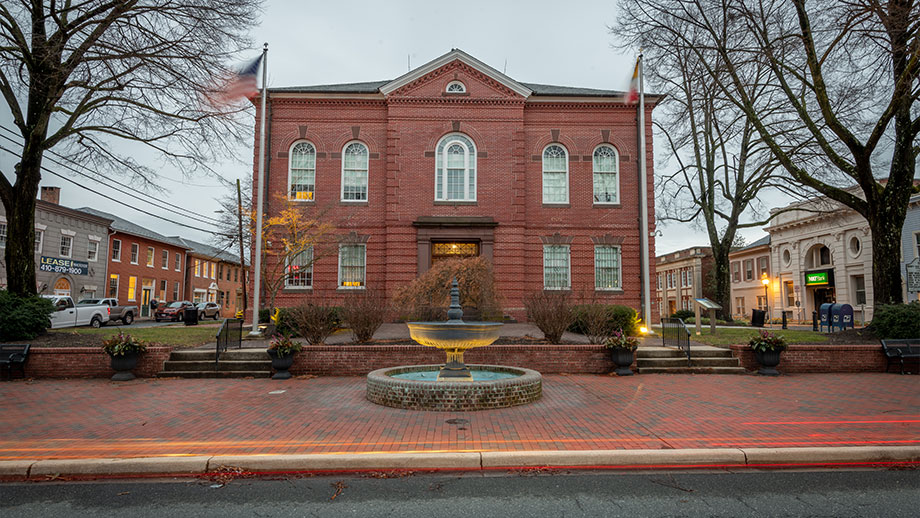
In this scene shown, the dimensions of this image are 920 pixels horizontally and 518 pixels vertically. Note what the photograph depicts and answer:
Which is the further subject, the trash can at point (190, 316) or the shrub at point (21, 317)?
the trash can at point (190, 316)

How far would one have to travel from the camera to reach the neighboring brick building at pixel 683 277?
5650cm

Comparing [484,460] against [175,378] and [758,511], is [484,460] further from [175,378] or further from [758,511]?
[175,378]

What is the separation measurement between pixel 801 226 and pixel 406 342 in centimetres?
3982

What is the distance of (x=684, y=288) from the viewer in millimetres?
60312

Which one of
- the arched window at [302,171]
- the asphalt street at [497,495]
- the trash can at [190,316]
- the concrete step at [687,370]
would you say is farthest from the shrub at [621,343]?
the trash can at [190,316]

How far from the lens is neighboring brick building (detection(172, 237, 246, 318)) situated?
50375 mm

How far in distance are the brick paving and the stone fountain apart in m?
0.24

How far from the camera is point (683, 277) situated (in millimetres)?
60594

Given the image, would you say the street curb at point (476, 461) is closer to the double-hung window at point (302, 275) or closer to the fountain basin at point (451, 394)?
the fountain basin at point (451, 394)

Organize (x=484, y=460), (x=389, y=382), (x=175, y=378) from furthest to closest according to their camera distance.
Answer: (x=175, y=378)
(x=389, y=382)
(x=484, y=460)

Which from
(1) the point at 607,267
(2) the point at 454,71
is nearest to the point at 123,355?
(2) the point at 454,71

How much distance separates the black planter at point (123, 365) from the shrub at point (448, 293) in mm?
7290

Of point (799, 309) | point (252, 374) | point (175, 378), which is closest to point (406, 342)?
point (252, 374)

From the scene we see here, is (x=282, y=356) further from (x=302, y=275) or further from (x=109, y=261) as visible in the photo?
(x=109, y=261)
